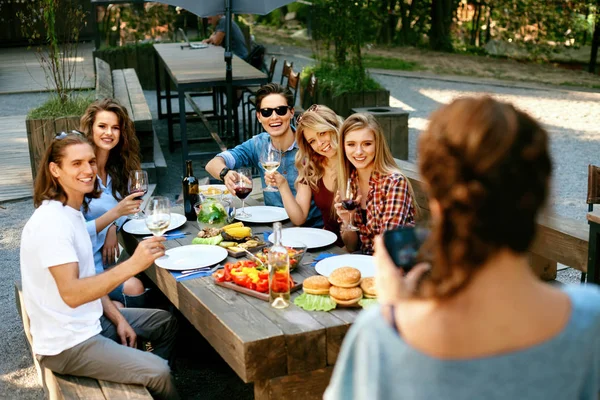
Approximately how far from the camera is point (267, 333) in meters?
2.65

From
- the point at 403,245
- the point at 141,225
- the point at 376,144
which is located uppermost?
the point at 403,245

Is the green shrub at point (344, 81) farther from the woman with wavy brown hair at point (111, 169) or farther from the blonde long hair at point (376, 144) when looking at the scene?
the blonde long hair at point (376, 144)

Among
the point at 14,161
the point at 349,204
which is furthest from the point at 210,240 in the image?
the point at 14,161

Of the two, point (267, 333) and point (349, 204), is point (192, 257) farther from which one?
point (267, 333)

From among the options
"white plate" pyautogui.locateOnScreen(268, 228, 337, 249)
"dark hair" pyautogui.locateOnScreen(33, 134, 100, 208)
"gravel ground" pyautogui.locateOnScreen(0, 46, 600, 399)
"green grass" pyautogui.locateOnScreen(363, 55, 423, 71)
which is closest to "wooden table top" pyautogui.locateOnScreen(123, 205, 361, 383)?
"white plate" pyautogui.locateOnScreen(268, 228, 337, 249)

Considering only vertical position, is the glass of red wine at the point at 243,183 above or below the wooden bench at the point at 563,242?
above

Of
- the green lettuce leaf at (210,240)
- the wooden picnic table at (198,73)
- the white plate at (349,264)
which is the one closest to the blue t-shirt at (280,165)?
the green lettuce leaf at (210,240)

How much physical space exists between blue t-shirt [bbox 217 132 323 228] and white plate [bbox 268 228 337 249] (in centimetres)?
46

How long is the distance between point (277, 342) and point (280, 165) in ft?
6.83

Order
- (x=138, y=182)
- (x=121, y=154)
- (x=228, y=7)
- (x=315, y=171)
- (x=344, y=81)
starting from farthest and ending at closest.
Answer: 1. (x=344, y=81)
2. (x=228, y=7)
3. (x=121, y=154)
4. (x=315, y=171)
5. (x=138, y=182)

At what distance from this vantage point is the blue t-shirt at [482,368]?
1.33m

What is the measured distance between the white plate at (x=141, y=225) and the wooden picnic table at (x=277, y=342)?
3.59 feet

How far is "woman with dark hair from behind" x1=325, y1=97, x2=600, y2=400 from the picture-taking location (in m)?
1.28

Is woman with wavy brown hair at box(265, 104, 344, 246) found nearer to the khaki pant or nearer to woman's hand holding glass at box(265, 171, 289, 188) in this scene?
woman's hand holding glass at box(265, 171, 289, 188)
